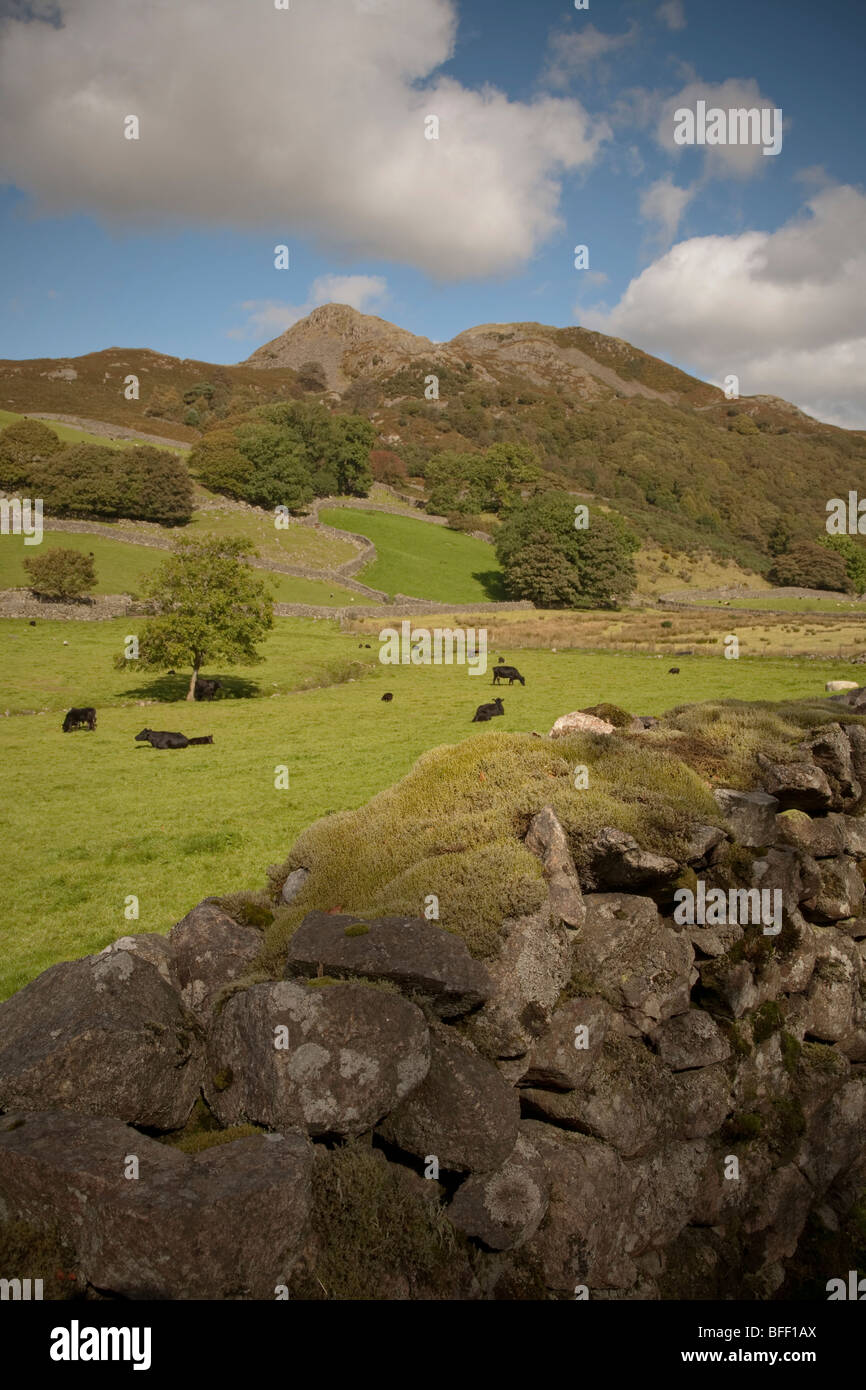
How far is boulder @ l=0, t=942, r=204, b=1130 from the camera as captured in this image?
5.05 metres

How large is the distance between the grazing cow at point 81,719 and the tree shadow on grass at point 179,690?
23.1 feet

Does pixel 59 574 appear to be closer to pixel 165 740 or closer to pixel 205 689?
pixel 205 689

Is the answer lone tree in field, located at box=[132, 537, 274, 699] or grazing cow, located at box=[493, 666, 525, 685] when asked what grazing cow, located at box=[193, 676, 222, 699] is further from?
grazing cow, located at box=[493, 666, 525, 685]

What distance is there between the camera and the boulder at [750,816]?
8.53 m

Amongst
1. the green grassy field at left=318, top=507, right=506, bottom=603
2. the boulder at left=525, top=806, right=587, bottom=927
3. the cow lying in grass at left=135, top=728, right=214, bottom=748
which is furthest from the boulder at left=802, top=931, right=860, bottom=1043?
the green grassy field at left=318, top=507, right=506, bottom=603

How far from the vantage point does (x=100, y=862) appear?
16.1 m

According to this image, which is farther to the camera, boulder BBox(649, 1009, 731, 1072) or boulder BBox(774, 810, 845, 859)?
boulder BBox(774, 810, 845, 859)

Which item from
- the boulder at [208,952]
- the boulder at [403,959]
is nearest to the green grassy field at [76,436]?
the boulder at [208,952]

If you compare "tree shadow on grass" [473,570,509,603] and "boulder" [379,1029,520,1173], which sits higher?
"tree shadow on grass" [473,570,509,603]

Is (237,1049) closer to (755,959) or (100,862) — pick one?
(755,959)

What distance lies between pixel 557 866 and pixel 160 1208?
421 centimetres

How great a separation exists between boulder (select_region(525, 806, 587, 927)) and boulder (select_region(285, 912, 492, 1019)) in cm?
115

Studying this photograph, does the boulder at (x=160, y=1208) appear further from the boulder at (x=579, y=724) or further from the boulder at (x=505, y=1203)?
the boulder at (x=579, y=724)
